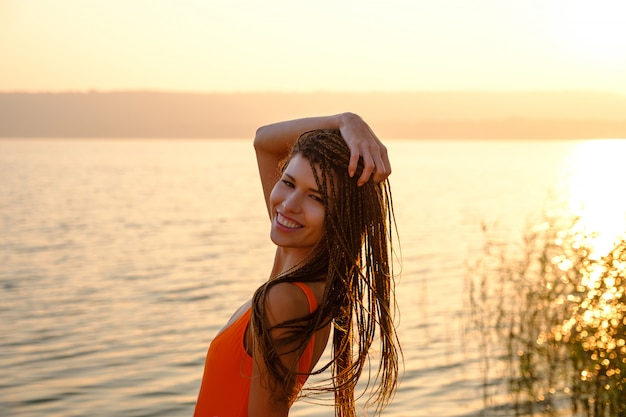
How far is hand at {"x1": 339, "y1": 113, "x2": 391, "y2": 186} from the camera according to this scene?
2.72 meters

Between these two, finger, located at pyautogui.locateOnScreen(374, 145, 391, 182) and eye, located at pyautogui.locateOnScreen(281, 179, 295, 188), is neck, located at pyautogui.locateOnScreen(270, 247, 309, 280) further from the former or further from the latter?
finger, located at pyautogui.locateOnScreen(374, 145, 391, 182)

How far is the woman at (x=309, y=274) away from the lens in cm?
263

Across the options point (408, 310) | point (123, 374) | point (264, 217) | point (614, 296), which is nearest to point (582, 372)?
point (614, 296)

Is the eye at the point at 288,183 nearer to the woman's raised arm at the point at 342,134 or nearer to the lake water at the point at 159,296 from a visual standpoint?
the woman's raised arm at the point at 342,134

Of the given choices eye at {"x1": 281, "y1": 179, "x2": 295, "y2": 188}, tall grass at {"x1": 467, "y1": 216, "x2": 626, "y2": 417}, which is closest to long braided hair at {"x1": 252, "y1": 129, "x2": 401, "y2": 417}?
eye at {"x1": 281, "y1": 179, "x2": 295, "y2": 188}

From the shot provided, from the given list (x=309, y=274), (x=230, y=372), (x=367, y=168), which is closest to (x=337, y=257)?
(x=309, y=274)

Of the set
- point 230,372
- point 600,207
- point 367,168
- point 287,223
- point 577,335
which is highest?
point 600,207

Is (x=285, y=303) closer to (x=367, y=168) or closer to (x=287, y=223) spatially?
(x=287, y=223)

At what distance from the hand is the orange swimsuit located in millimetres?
567

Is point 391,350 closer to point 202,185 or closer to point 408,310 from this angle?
point 408,310

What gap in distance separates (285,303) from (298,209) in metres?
0.35

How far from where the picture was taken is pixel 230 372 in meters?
2.82

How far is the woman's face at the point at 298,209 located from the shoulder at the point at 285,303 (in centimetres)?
22

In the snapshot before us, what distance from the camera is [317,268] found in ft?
9.22
